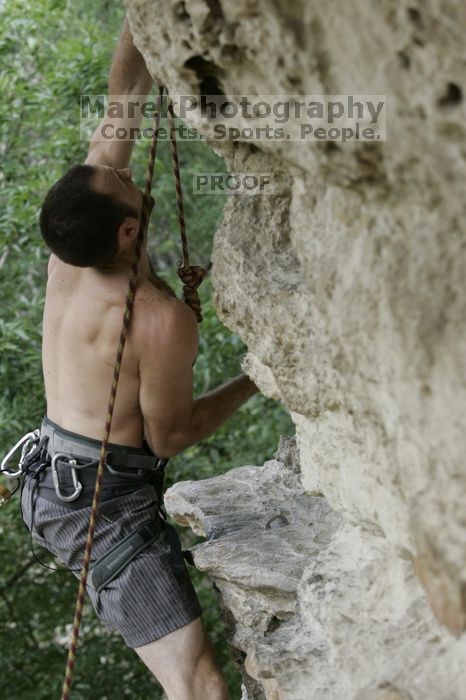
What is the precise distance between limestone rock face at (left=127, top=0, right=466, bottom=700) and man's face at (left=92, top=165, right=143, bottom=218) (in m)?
0.34

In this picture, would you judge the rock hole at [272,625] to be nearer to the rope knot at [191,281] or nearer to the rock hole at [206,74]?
the rope knot at [191,281]

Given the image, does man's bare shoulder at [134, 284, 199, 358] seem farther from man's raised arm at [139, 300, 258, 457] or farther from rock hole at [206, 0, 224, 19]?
rock hole at [206, 0, 224, 19]

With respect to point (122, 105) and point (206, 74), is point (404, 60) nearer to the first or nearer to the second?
point (206, 74)

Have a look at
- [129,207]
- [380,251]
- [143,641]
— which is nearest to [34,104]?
[129,207]

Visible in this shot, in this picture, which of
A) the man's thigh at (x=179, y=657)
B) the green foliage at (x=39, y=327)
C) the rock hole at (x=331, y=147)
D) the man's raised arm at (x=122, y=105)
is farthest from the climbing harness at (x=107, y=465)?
the green foliage at (x=39, y=327)

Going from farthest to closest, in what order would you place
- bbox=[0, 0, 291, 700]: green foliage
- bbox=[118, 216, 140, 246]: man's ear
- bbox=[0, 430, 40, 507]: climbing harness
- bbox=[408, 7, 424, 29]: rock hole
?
bbox=[0, 0, 291, 700]: green foliage
bbox=[0, 430, 40, 507]: climbing harness
bbox=[118, 216, 140, 246]: man's ear
bbox=[408, 7, 424, 29]: rock hole

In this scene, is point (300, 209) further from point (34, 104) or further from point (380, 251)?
point (34, 104)

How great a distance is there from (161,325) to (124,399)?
256 millimetres

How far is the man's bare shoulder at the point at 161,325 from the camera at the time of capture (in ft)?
8.14

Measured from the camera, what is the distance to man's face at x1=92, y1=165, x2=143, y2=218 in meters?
2.52

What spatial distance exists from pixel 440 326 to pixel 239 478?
1.66 meters

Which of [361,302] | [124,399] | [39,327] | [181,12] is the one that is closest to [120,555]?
[124,399]

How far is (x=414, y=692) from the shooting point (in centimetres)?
173

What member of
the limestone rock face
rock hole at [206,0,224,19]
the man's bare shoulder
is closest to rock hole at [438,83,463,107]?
the limestone rock face
